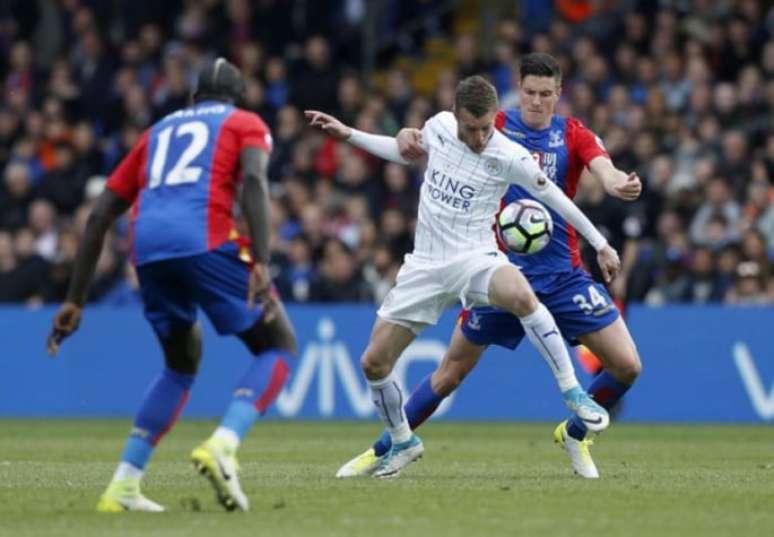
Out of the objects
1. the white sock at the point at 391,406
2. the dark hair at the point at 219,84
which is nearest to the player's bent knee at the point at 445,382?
the white sock at the point at 391,406

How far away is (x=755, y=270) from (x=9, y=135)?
34.4ft

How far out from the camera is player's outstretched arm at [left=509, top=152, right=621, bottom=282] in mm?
11016

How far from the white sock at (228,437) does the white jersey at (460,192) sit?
2733 mm

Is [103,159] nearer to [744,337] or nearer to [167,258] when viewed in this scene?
[744,337]

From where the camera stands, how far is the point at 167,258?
353 inches

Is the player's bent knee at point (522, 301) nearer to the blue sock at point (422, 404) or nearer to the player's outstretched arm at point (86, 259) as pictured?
the blue sock at point (422, 404)

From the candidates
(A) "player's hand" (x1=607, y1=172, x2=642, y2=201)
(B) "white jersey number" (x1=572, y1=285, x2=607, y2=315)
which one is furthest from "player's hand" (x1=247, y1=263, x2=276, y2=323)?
(B) "white jersey number" (x1=572, y1=285, x2=607, y2=315)

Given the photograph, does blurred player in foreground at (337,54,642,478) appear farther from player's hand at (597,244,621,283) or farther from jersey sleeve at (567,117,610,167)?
player's hand at (597,244,621,283)

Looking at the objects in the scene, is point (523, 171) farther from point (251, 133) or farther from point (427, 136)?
point (251, 133)

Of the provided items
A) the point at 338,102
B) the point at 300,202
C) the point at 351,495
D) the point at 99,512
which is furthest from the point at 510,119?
the point at 338,102

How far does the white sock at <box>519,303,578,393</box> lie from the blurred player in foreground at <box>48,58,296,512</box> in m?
2.32

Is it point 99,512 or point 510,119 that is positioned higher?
point 510,119

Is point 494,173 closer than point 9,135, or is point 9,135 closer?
point 494,173

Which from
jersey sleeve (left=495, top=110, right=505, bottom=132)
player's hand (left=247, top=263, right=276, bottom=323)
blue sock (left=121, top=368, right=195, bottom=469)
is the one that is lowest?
blue sock (left=121, top=368, right=195, bottom=469)
